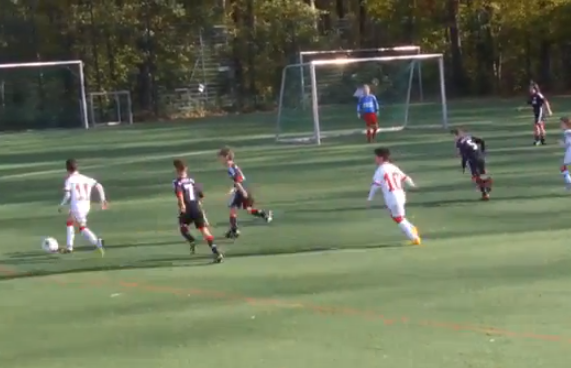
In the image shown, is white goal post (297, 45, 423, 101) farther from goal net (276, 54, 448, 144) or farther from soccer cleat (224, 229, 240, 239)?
soccer cleat (224, 229, 240, 239)

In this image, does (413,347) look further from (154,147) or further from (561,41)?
(561,41)

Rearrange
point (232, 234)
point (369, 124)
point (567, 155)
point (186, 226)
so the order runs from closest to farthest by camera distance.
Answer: point (186, 226)
point (232, 234)
point (567, 155)
point (369, 124)

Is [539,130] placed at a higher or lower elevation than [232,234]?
higher

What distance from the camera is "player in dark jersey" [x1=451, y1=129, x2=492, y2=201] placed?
1823 centimetres

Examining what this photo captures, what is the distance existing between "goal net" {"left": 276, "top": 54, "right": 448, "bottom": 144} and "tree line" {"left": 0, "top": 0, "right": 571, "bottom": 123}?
344 inches

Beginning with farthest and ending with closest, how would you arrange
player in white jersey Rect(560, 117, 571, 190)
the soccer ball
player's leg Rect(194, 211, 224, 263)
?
player in white jersey Rect(560, 117, 571, 190) < the soccer ball < player's leg Rect(194, 211, 224, 263)

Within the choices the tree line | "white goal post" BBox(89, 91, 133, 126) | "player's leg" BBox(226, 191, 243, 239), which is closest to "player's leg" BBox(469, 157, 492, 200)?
"player's leg" BBox(226, 191, 243, 239)

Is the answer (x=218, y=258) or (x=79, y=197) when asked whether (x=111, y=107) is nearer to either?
(x=79, y=197)

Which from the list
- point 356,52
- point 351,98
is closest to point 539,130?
point 351,98

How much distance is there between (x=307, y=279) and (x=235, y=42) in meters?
51.6

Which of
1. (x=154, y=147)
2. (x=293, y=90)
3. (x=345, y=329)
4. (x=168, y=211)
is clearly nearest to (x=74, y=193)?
(x=168, y=211)

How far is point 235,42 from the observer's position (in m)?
62.9

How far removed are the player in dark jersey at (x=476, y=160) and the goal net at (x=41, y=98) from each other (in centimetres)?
3677

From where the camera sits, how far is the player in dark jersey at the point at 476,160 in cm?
1823
